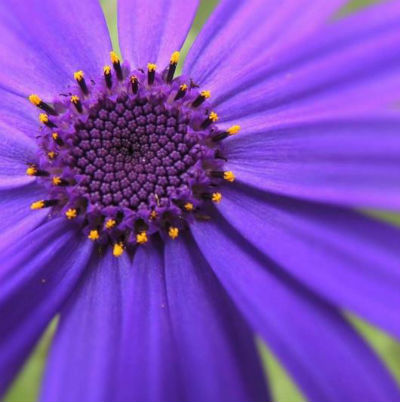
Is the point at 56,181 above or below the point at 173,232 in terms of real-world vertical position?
above

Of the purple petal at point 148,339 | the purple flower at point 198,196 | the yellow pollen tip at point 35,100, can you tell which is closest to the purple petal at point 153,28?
the purple flower at point 198,196

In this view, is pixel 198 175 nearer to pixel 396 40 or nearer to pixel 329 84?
pixel 329 84

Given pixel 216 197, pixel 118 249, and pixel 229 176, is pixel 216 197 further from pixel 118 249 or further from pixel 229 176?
pixel 118 249

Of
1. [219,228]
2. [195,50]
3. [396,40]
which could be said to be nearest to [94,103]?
[195,50]

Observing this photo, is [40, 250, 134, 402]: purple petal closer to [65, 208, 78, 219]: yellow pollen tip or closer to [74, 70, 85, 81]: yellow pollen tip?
[65, 208, 78, 219]: yellow pollen tip

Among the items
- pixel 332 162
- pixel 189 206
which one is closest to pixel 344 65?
pixel 332 162

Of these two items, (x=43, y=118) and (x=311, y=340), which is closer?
(x=311, y=340)

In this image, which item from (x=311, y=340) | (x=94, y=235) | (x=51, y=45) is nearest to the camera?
(x=311, y=340)
